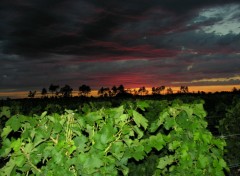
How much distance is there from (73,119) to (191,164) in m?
2.31

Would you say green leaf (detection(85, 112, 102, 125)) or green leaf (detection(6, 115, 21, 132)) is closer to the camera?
green leaf (detection(85, 112, 102, 125))

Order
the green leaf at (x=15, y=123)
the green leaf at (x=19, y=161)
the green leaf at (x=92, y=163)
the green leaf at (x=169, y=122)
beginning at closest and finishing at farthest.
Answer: the green leaf at (x=92, y=163), the green leaf at (x=19, y=161), the green leaf at (x=15, y=123), the green leaf at (x=169, y=122)

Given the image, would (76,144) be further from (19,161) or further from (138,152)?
(138,152)

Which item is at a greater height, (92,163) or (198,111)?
(198,111)

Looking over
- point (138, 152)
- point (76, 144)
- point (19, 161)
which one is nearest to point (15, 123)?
point (19, 161)

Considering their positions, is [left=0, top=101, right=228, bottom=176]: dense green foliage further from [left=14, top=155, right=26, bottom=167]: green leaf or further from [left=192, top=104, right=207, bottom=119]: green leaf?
[left=192, top=104, right=207, bottom=119]: green leaf

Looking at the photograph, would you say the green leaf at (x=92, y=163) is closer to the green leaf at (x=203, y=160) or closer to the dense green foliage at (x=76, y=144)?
the dense green foliage at (x=76, y=144)

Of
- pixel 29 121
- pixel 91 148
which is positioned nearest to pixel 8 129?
pixel 29 121

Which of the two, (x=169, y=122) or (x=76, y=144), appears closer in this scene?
(x=76, y=144)

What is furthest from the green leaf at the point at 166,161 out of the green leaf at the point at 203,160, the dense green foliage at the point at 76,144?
the dense green foliage at the point at 76,144

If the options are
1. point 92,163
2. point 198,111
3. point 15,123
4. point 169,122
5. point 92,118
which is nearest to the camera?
point 92,163

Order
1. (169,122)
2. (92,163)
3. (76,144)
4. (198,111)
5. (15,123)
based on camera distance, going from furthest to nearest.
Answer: (198,111) → (169,122) → (15,123) → (76,144) → (92,163)

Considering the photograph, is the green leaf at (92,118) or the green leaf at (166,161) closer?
the green leaf at (92,118)

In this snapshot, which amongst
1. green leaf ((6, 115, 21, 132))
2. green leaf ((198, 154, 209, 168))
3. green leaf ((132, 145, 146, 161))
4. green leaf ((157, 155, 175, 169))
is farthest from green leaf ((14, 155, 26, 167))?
green leaf ((198, 154, 209, 168))
